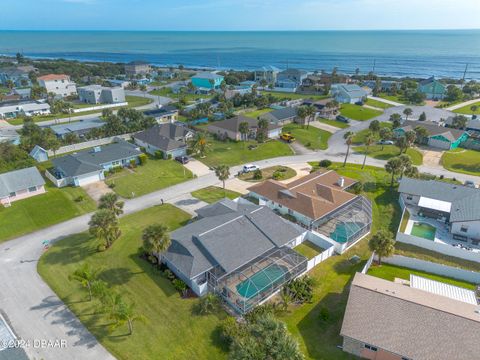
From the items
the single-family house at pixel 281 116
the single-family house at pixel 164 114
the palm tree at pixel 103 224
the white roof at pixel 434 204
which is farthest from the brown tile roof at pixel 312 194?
the single-family house at pixel 164 114

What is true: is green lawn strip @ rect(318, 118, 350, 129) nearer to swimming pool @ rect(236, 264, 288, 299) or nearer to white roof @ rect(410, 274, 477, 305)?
white roof @ rect(410, 274, 477, 305)

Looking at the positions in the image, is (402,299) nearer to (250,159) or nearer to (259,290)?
(259,290)

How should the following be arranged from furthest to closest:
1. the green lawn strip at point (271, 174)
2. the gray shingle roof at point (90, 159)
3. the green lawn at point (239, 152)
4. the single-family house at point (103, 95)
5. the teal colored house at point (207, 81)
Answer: the teal colored house at point (207, 81), the single-family house at point (103, 95), the green lawn at point (239, 152), the green lawn strip at point (271, 174), the gray shingle roof at point (90, 159)

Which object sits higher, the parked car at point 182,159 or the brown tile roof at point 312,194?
the brown tile roof at point 312,194

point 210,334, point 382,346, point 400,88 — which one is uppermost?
point 400,88

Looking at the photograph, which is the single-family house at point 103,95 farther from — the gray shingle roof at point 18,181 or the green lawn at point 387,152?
the green lawn at point 387,152

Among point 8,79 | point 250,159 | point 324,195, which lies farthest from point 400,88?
point 8,79
